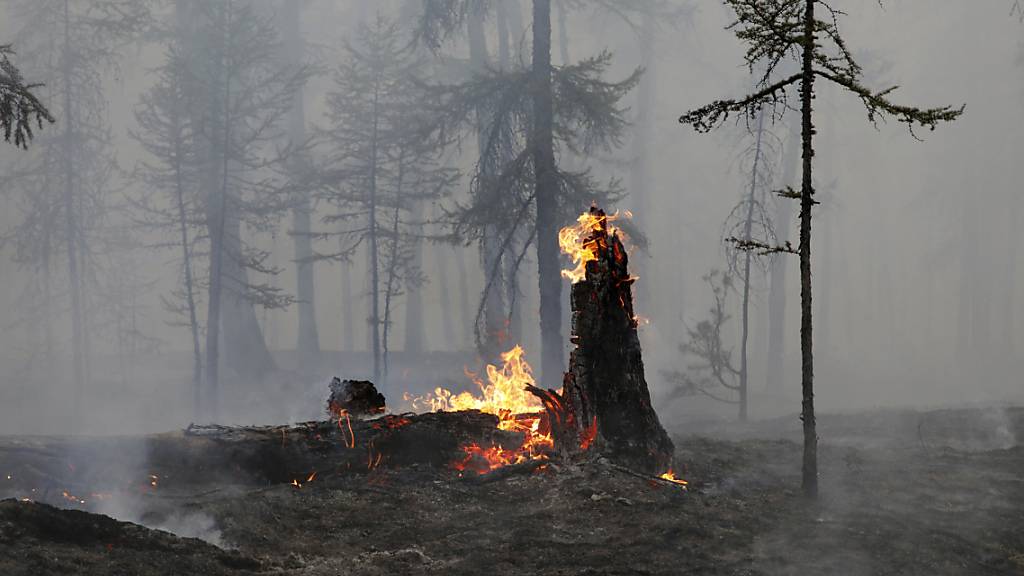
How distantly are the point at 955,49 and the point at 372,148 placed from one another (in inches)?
1326

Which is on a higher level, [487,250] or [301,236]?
[301,236]

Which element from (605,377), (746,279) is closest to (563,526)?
(605,377)

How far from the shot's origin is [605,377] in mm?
11141

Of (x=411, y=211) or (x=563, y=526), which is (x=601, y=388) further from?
(x=411, y=211)

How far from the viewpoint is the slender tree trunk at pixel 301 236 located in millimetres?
31172

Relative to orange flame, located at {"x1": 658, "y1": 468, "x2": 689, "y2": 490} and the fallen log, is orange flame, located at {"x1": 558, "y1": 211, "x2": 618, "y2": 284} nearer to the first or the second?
the fallen log

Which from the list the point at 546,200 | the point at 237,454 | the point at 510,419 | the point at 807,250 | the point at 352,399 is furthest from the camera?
the point at 546,200

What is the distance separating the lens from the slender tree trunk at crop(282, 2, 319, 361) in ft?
102

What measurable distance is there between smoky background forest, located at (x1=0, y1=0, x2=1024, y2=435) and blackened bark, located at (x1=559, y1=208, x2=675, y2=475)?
6264 millimetres

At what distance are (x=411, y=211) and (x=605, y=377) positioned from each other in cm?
1834

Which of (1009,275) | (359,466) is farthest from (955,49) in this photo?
(359,466)

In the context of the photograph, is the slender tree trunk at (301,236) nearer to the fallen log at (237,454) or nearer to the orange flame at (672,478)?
the fallen log at (237,454)

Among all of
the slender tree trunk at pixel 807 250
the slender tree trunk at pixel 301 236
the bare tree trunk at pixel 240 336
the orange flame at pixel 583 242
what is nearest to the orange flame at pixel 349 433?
the orange flame at pixel 583 242

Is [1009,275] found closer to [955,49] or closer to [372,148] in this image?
[955,49]
